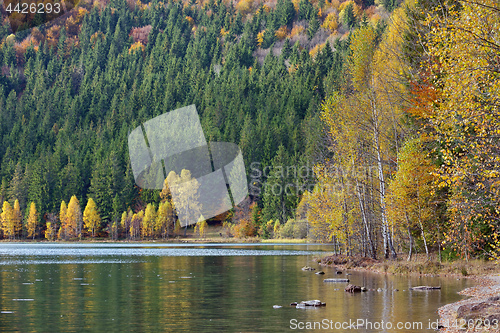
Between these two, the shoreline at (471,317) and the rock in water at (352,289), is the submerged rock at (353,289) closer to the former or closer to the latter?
the rock in water at (352,289)

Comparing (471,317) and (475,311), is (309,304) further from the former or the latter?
(471,317)

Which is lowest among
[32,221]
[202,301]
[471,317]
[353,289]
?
[202,301]

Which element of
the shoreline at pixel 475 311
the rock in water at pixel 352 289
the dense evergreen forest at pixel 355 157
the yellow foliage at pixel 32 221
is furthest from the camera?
the yellow foliage at pixel 32 221

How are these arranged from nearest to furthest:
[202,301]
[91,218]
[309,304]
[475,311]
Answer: [475,311], [309,304], [202,301], [91,218]

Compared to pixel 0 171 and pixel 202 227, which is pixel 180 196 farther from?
pixel 0 171

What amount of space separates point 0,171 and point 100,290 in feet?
584

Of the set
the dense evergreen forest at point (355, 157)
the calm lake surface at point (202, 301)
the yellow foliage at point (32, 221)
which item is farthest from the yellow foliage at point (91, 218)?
the calm lake surface at point (202, 301)

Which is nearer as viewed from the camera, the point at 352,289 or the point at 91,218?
the point at 352,289

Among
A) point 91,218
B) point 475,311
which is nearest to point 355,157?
point 475,311

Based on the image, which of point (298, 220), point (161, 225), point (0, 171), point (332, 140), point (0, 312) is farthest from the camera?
point (0, 171)

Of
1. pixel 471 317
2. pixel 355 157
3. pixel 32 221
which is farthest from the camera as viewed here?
pixel 32 221

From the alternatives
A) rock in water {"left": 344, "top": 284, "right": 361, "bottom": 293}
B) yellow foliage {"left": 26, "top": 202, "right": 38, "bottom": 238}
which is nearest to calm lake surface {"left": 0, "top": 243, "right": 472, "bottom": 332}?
rock in water {"left": 344, "top": 284, "right": 361, "bottom": 293}

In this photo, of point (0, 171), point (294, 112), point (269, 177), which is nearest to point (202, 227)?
point (269, 177)

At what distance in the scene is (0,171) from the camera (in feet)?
641
